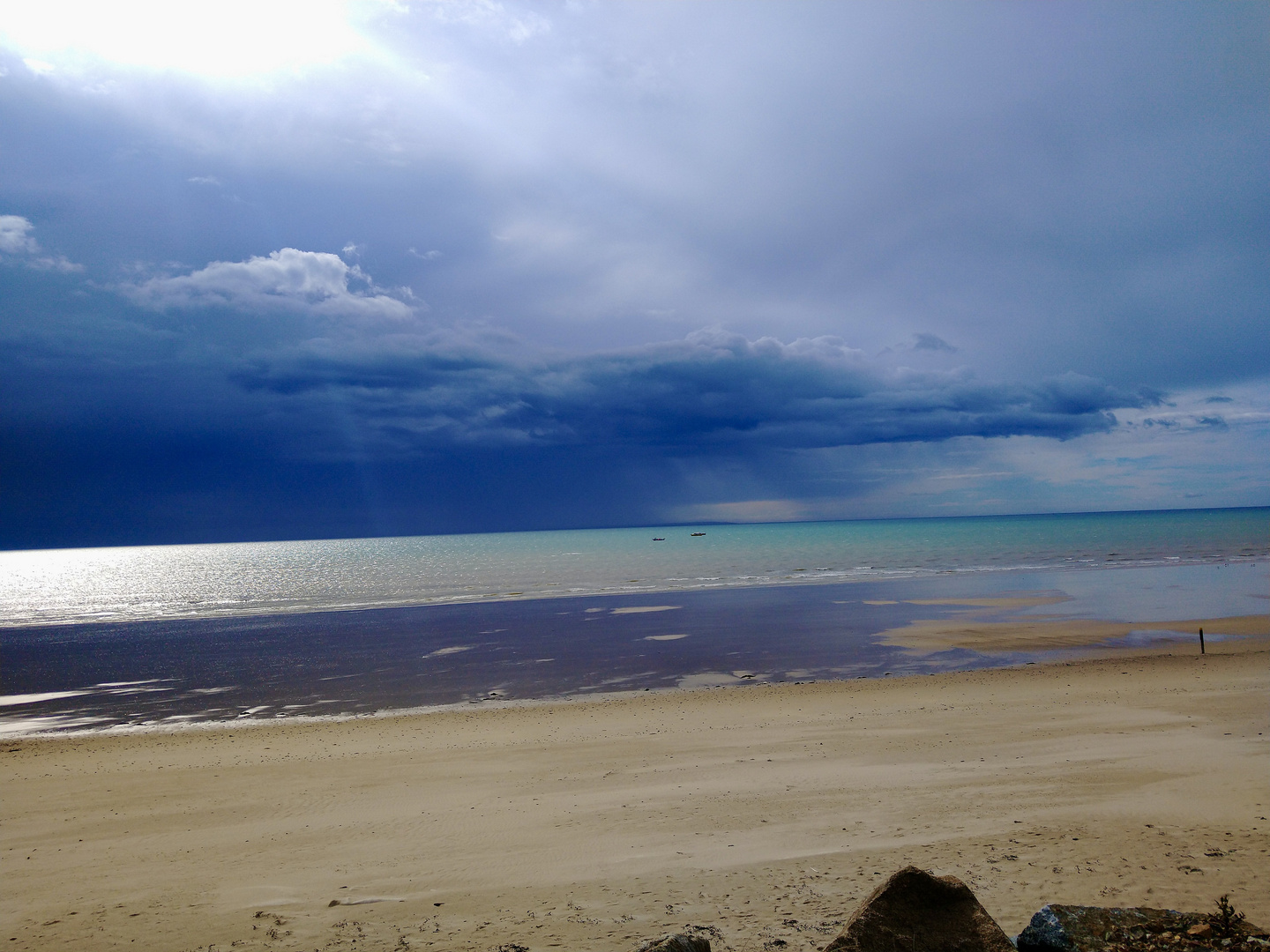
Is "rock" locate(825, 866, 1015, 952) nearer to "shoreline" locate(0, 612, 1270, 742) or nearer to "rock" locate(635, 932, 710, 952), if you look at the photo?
"rock" locate(635, 932, 710, 952)

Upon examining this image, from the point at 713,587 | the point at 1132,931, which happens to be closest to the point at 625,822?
the point at 1132,931

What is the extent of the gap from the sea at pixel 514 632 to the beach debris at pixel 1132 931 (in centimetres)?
1646

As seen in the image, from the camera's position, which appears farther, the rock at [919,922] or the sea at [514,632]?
the sea at [514,632]

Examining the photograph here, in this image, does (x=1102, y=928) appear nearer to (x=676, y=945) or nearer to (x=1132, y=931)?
(x=1132, y=931)

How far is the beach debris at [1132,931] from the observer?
489 cm

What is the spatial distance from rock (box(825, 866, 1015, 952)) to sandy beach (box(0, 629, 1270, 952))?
5.28 ft

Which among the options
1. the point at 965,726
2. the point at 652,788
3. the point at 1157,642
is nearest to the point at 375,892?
the point at 652,788

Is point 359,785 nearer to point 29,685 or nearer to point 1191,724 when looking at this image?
point 1191,724

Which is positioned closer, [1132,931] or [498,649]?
[1132,931]

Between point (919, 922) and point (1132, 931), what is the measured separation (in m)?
1.47

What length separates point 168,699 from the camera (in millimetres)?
22469

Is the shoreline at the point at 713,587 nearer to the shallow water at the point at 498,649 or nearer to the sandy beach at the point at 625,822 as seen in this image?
the shallow water at the point at 498,649

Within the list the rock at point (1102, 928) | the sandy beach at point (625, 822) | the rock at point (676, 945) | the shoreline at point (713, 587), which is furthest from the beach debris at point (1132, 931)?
the shoreline at point (713, 587)

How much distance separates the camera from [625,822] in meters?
10.0
